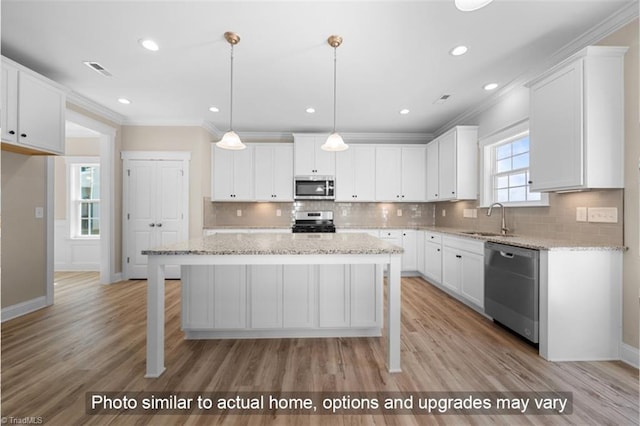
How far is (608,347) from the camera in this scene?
214 cm

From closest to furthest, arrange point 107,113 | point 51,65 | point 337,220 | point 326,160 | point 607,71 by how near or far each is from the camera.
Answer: point 607,71 < point 51,65 < point 107,113 < point 326,160 < point 337,220

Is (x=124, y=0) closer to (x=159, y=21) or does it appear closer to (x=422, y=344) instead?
(x=159, y=21)

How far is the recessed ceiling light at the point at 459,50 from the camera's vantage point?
2.49 m

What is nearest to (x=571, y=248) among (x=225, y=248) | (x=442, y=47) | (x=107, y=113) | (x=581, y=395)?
(x=581, y=395)

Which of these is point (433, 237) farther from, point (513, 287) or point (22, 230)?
point (22, 230)

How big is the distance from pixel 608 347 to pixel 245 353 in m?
2.87

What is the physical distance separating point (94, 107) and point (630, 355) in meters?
6.40

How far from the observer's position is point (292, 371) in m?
1.98

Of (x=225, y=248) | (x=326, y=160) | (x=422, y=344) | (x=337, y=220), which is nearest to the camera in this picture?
(x=225, y=248)

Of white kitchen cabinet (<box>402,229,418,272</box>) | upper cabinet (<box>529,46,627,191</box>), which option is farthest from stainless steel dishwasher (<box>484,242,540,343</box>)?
white kitchen cabinet (<box>402,229,418,272</box>)

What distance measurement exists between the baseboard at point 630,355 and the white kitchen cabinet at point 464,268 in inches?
40.7

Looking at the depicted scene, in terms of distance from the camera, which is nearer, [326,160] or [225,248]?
[225,248]

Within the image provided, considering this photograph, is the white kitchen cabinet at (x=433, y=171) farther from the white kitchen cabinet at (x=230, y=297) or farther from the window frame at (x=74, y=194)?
the window frame at (x=74, y=194)

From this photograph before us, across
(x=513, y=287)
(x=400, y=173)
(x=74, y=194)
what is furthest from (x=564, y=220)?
(x=74, y=194)
